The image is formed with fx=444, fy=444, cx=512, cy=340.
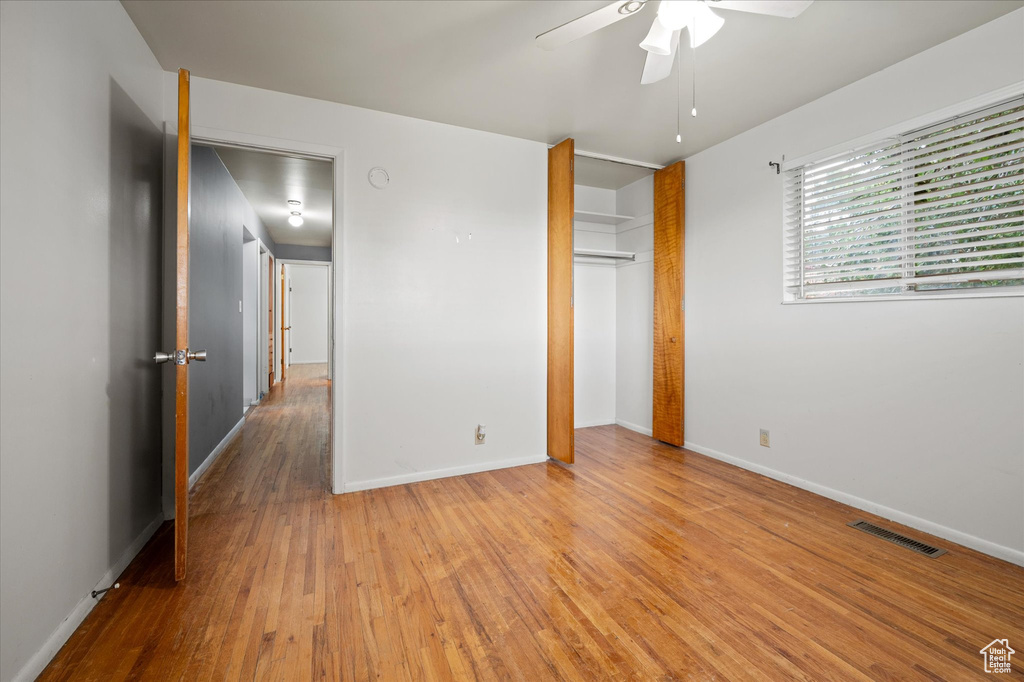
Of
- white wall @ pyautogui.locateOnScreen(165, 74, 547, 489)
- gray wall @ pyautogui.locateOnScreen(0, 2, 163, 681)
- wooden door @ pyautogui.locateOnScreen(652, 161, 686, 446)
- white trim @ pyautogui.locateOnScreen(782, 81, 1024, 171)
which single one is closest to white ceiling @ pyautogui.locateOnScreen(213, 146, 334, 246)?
white wall @ pyautogui.locateOnScreen(165, 74, 547, 489)

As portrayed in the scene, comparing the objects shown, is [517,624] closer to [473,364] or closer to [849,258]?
[473,364]

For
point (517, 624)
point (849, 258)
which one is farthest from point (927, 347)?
point (517, 624)

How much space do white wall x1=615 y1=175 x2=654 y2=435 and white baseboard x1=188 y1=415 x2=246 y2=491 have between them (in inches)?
152

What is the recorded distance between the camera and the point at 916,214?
98.6 inches

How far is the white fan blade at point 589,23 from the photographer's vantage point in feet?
5.29

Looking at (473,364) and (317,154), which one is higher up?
(317,154)

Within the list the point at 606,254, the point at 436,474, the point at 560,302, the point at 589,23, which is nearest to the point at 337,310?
the point at 436,474

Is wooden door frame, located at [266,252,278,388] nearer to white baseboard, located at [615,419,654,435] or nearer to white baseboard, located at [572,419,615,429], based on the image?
white baseboard, located at [572,419,615,429]

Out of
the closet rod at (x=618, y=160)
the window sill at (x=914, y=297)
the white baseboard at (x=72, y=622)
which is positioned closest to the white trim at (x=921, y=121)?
the window sill at (x=914, y=297)

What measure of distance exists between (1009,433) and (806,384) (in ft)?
3.24

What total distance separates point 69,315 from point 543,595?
213 cm

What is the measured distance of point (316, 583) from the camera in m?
1.96

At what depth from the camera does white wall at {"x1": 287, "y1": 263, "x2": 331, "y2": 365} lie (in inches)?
436

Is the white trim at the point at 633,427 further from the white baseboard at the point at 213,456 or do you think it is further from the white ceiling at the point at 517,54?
the white baseboard at the point at 213,456
